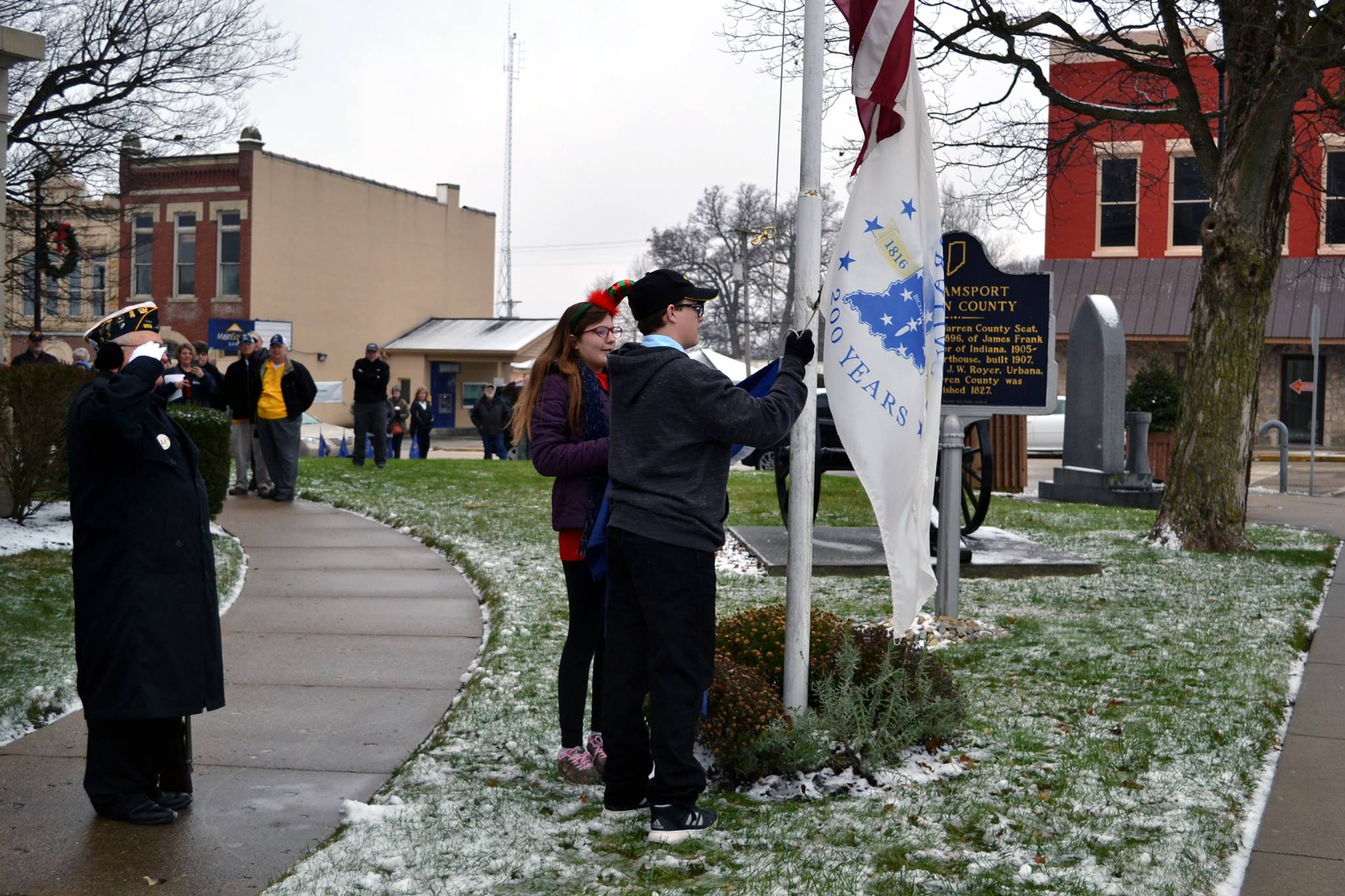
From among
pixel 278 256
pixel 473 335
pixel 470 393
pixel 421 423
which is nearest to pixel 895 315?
pixel 421 423

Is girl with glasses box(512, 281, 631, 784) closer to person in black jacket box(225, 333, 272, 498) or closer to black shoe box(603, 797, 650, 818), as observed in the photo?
black shoe box(603, 797, 650, 818)

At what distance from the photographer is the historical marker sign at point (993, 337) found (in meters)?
8.09

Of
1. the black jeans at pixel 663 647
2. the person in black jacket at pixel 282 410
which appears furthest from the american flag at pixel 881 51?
the person in black jacket at pixel 282 410

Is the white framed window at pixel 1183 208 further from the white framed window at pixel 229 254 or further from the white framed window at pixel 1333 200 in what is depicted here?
the white framed window at pixel 229 254

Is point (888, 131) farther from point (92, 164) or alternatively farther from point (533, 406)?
point (92, 164)

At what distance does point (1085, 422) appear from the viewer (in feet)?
59.7

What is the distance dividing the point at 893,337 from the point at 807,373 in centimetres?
54

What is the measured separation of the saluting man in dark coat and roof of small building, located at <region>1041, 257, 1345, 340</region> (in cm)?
2931

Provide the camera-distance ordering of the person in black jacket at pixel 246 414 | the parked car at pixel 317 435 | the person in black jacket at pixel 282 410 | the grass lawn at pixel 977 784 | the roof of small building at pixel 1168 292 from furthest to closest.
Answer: the roof of small building at pixel 1168 292 → the parked car at pixel 317 435 → the person in black jacket at pixel 246 414 → the person in black jacket at pixel 282 410 → the grass lawn at pixel 977 784

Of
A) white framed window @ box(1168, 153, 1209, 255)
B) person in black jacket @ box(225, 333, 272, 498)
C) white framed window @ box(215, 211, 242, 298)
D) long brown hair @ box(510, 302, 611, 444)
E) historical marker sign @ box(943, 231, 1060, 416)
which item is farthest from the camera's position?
white framed window @ box(215, 211, 242, 298)

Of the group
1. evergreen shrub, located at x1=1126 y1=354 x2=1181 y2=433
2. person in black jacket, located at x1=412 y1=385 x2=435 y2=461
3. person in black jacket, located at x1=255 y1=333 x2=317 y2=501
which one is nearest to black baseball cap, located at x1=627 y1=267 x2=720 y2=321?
person in black jacket, located at x1=255 y1=333 x2=317 y2=501

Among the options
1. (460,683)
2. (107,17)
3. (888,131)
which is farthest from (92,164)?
(888,131)

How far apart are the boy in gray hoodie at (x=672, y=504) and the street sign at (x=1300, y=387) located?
25.0 metres

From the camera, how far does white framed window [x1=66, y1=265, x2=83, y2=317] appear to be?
35.1 m
